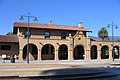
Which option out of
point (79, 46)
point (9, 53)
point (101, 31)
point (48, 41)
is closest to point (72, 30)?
point (79, 46)

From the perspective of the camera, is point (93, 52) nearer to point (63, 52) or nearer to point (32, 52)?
point (63, 52)

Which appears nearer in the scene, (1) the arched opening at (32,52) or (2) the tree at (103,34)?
(1) the arched opening at (32,52)

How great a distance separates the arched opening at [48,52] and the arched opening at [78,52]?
5015 millimetres

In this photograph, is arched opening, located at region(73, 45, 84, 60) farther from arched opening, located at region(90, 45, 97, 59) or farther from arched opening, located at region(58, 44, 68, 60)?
arched opening, located at region(90, 45, 97, 59)

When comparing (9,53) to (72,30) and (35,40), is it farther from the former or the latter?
(72,30)

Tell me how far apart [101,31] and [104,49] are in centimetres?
3050

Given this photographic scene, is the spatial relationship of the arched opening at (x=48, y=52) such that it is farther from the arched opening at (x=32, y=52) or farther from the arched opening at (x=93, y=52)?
the arched opening at (x=93, y=52)

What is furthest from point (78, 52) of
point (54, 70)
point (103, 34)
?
point (103, 34)

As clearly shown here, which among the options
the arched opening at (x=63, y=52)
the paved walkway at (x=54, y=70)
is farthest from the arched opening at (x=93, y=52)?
the paved walkway at (x=54, y=70)

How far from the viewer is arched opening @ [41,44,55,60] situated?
50638 mm

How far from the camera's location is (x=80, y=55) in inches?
2168

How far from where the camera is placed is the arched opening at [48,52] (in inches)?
1994

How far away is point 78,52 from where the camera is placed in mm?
54781

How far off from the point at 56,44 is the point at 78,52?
7.38m
